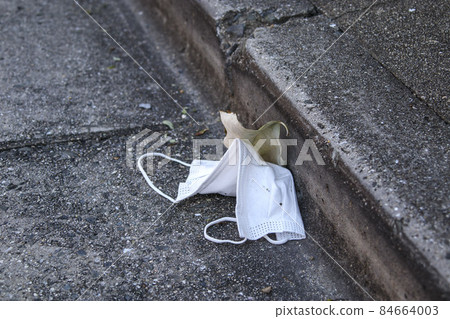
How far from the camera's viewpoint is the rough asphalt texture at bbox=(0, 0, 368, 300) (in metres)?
1.98

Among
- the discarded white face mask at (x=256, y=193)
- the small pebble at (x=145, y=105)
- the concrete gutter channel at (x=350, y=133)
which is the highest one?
the concrete gutter channel at (x=350, y=133)

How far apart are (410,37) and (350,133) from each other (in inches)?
32.0

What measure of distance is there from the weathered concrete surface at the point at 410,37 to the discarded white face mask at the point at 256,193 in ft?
2.32

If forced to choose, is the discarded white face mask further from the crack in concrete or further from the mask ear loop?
the crack in concrete

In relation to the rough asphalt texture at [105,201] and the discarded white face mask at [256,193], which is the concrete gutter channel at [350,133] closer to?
the discarded white face mask at [256,193]

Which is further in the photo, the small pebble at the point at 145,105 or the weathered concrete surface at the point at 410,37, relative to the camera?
the small pebble at the point at 145,105

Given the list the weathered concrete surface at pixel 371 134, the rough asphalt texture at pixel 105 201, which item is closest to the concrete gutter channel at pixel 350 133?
the weathered concrete surface at pixel 371 134

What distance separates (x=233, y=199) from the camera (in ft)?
7.79

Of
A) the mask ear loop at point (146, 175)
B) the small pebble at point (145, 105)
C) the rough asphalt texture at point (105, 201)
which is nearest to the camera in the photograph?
the rough asphalt texture at point (105, 201)

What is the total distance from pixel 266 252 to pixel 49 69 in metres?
1.96

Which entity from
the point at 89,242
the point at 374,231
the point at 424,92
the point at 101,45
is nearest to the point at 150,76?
the point at 101,45

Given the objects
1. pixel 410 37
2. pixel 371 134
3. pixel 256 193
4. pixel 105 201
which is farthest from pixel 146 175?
pixel 410 37

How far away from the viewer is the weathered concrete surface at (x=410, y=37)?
222 centimetres
